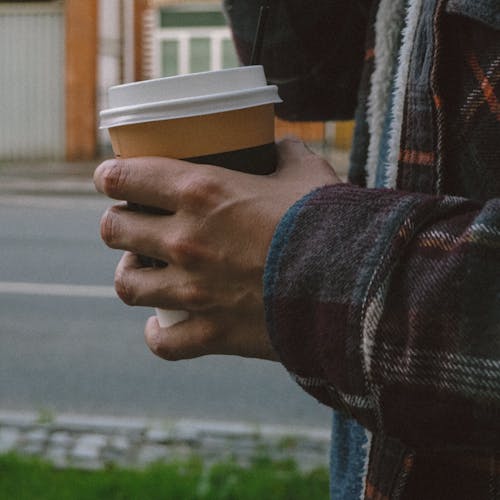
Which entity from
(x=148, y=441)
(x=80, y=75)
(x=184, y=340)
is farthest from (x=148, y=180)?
(x=80, y=75)

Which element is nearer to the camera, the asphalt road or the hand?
the hand

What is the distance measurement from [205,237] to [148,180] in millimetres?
85

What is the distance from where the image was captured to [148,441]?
386cm

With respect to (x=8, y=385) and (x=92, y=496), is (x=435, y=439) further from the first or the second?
(x=8, y=385)

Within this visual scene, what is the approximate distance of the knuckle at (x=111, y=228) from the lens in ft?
3.11

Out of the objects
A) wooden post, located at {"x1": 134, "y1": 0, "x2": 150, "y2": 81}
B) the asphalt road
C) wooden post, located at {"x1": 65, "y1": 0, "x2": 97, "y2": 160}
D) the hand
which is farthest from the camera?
wooden post, located at {"x1": 134, "y1": 0, "x2": 150, "y2": 81}

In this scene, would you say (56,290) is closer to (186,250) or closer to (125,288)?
(125,288)

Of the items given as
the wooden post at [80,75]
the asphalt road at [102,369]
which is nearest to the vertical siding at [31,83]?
the wooden post at [80,75]

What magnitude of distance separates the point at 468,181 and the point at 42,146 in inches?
697

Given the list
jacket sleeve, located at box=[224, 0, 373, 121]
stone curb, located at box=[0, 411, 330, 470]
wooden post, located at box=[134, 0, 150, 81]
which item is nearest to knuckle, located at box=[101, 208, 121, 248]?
jacket sleeve, located at box=[224, 0, 373, 121]

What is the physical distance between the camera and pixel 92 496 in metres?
3.18

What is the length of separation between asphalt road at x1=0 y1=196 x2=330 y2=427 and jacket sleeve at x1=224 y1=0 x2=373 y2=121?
297cm

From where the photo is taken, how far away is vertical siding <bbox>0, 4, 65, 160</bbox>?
17.8 metres

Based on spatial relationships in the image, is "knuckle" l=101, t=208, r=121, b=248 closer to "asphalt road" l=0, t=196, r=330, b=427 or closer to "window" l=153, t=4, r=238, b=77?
"asphalt road" l=0, t=196, r=330, b=427
